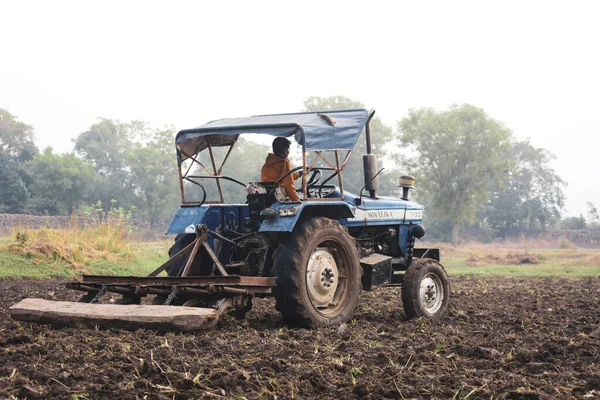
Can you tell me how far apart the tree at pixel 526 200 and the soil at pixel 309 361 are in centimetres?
4841

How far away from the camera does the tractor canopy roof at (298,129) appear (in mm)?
8375

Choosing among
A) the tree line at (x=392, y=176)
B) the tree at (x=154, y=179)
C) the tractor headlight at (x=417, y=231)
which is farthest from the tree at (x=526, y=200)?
the tractor headlight at (x=417, y=231)

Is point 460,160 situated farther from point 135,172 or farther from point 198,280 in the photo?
point 198,280

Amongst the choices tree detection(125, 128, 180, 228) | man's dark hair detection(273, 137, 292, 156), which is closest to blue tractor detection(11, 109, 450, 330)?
man's dark hair detection(273, 137, 292, 156)

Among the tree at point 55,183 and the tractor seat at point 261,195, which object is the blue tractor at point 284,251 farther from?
the tree at point 55,183

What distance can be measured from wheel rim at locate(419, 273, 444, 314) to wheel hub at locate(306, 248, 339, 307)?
1.66 m

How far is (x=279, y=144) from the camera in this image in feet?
29.2

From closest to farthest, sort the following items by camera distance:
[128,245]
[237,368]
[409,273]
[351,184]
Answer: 1. [237,368]
2. [409,273]
3. [128,245]
4. [351,184]

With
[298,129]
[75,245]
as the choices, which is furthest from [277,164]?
[75,245]

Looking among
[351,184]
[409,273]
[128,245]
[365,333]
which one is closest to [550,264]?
[128,245]

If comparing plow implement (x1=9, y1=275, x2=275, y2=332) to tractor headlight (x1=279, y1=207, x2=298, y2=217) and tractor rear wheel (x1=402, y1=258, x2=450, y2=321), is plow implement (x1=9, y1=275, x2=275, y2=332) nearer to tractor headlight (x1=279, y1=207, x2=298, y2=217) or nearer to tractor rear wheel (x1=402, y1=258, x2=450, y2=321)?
tractor headlight (x1=279, y1=207, x2=298, y2=217)

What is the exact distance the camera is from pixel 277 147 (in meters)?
8.90

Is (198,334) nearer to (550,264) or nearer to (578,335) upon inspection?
(578,335)

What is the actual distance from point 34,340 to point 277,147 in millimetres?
3434
